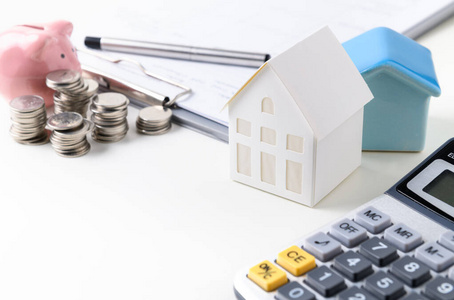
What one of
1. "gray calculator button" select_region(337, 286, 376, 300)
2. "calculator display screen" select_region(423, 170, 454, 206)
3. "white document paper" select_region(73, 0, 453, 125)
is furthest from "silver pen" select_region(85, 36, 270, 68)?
"gray calculator button" select_region(337, 286, 376, 300)

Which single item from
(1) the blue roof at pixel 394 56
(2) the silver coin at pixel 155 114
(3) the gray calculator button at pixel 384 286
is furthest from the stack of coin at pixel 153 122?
A: (3) the gray calculator button at pixel 384 286

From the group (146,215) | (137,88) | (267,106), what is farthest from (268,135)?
(137,88)

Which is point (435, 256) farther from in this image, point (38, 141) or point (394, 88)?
point (38, 141)

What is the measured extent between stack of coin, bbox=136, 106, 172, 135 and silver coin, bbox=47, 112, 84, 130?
66mm

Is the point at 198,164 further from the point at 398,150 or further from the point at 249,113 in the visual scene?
the point at 398,150

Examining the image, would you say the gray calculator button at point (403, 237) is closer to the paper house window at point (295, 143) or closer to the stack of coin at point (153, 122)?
the paper house window at point (295, 143)

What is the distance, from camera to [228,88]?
734mm

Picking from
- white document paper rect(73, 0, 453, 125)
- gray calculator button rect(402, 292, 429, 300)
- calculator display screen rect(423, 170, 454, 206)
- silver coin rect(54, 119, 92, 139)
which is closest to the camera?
gray calculator button rect(402, 292, 429, 300)

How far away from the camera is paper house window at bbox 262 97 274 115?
514 mm

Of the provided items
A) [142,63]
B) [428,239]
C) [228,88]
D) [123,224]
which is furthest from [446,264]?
[142,63]

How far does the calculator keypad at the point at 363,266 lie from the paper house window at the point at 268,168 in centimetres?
10

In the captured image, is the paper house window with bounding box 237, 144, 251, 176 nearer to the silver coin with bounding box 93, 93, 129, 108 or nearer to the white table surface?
the white table surface

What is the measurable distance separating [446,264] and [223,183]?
0.23 meters

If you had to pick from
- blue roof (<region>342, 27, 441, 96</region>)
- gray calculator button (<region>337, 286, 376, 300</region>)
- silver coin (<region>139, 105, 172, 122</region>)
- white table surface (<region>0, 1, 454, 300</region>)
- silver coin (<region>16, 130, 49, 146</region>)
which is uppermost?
blue roof (<region>342, 27, 441, 96</region>)
